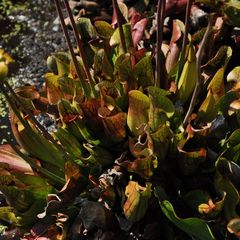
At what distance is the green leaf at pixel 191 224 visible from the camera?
166 centimetres

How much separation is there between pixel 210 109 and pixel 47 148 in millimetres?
578

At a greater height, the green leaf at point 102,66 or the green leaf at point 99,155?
the green leaf at point 102,66

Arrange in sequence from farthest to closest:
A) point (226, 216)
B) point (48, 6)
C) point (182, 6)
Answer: point (48, 6)
point (182, 6)
point (226, 216)

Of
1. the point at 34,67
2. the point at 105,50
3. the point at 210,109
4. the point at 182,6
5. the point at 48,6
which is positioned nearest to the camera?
the point at 210,109

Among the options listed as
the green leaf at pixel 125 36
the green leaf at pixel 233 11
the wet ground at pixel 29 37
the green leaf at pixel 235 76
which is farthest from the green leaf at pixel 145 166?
the wet ground at pixel 29 37

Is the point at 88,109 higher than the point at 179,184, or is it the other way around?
the point at 88,109

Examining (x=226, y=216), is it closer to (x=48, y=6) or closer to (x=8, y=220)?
(x=8, y=220)

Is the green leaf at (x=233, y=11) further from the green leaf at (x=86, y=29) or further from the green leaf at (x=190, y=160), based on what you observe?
the green leaf at (x=190, y=160)

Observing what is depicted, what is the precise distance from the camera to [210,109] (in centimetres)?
190

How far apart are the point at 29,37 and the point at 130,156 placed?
1.44m

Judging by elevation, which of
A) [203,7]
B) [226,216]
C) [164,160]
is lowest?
[226,216]

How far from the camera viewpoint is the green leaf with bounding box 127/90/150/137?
1.82m

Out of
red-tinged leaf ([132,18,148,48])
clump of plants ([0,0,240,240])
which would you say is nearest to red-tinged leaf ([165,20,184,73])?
clump of plants ([0,0,240,240])

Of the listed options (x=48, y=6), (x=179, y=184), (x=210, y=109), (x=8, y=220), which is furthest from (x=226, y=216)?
(x=48, y=6)
